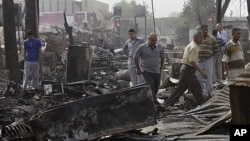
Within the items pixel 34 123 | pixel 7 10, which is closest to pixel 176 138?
pixel 34 123

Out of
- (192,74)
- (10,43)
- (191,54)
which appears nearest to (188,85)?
(192,74)

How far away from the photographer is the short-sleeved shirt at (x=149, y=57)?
9.91 m

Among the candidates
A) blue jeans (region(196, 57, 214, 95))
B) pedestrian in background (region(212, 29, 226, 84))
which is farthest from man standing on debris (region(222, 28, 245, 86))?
pedestrian in background (region(212, 29, 226, 84))

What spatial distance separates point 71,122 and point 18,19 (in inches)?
531

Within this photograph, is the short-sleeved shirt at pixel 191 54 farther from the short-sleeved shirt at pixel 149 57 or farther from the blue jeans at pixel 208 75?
the blue jeans at pixel 208 75

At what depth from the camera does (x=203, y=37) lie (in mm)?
10781

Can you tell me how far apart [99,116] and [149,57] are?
11.8ft

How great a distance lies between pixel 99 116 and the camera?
6.57m

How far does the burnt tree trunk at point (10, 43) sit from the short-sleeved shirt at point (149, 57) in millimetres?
6212

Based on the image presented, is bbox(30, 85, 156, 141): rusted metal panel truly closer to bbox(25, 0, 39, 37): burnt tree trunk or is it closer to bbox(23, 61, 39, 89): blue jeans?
bbox(23, 61, 39, 89): blue jeans

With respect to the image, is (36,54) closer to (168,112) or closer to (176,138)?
(168,112)

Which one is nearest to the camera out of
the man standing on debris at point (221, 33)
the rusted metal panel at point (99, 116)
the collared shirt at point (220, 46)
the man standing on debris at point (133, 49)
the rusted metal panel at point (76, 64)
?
the rusted metal panel at point (99, 116)

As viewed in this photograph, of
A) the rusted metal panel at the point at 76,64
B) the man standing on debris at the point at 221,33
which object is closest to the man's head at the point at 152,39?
the rusted metal panel at the point at 76,64

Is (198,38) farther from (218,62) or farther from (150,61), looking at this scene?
(218,62)
